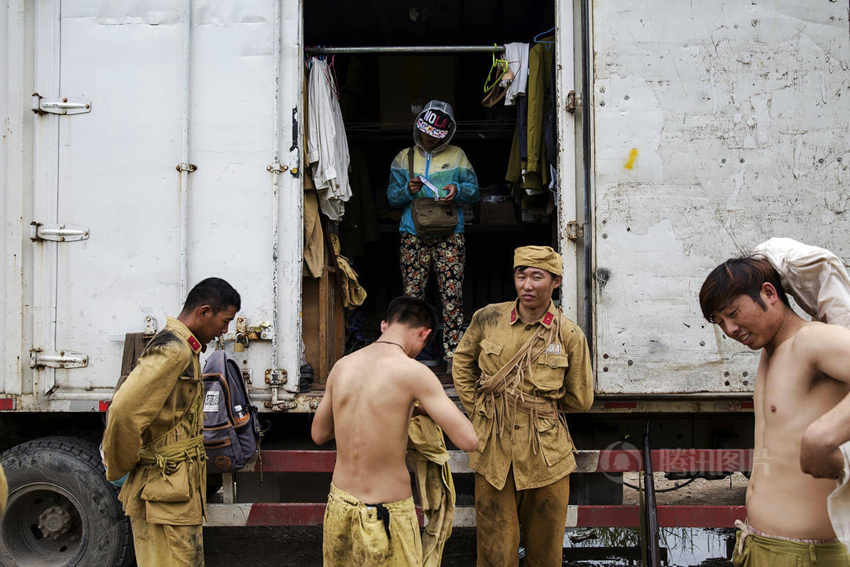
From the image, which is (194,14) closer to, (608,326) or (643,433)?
(608,326)

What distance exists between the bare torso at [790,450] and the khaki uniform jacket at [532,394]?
117cm

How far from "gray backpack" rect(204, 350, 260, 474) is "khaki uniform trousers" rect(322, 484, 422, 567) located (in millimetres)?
958

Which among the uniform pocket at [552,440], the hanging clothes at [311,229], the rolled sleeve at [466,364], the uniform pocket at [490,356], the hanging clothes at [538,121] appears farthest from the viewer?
the hanging clothes at [538,121]

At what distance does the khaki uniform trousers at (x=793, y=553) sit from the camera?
1.96 m

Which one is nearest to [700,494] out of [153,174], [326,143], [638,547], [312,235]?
[638,547]

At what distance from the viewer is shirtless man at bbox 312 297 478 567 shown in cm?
254

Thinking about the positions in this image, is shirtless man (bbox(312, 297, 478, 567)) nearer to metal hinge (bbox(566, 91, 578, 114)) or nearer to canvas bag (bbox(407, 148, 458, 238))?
metal hinge (bbox(566, 91, 578, 114))

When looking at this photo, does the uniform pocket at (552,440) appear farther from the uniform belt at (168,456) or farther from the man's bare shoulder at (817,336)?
the uniform belt at (168,456)

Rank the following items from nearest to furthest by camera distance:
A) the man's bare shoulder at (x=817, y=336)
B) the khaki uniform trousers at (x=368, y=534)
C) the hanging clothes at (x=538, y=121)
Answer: the man's bare shoulder at (x=817, y=336)
the khaki uniform trousers at (x=368, y=534)
the hanging clothes at (x=538, y=121)

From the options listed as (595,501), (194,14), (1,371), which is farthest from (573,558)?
(194,14)

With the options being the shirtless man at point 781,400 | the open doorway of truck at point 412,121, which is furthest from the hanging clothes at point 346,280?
the shirtless man at point 781,400

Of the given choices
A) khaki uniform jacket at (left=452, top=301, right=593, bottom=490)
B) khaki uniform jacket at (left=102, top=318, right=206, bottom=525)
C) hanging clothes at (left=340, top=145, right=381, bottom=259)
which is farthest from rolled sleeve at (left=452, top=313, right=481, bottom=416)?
hanging clothes at (left=340, top=145, right=381, bottom=259)

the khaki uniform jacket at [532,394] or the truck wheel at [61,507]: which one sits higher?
the khaki uniform jacket at [532,394]

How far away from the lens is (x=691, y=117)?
3605 mm
